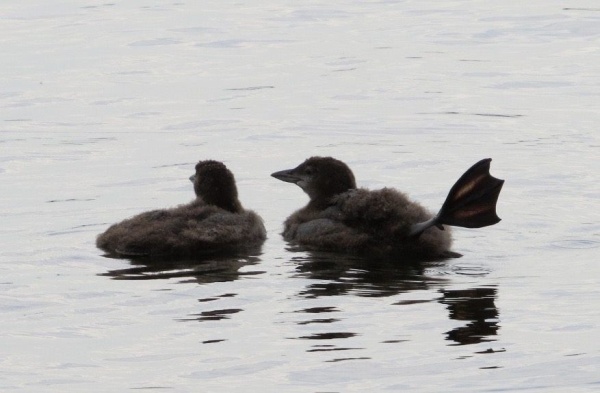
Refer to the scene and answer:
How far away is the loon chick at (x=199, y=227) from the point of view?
11859 millimetres

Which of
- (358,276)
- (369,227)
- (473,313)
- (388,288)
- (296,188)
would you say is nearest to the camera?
(473,313)

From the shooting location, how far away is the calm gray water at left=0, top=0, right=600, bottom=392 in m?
8.80

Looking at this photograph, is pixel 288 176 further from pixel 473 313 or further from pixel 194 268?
pixel 473 313

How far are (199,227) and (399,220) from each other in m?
1.58

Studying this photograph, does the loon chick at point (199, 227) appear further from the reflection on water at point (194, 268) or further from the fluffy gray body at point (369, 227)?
the fluffy gray body at point (369, 227)

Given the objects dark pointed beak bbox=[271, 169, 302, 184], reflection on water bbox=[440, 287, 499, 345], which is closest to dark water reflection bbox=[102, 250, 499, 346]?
reflection on water bbox=[440, 287, 499, 345]

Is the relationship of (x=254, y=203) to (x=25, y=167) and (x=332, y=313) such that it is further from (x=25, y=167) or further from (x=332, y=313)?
(x=332, y=313)

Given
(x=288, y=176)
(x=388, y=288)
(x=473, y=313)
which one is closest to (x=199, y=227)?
(x=288, y=176)

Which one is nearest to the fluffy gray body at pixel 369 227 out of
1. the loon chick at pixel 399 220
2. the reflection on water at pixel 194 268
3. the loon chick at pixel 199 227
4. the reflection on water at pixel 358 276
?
the loon chick at pixel 399 220

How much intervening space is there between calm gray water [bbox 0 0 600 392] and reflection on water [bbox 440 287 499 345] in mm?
24

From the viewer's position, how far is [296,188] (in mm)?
15086

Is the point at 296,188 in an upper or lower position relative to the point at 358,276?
upper

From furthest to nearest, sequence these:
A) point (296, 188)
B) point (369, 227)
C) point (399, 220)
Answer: point (296, 188), point (369, 227), point (399, 220)

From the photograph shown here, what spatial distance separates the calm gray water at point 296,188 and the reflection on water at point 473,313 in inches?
0.9
